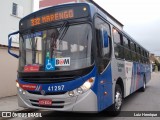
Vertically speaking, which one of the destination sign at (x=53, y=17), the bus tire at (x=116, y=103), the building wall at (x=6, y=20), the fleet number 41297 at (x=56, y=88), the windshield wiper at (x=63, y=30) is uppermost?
the building wall at (x=6, y=20)

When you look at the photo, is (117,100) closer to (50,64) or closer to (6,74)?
(50,64)

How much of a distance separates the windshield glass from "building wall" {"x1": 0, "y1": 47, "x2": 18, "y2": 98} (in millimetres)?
5215

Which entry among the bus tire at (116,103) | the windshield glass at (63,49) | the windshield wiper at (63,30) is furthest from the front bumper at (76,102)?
the bus tire at (116,103)

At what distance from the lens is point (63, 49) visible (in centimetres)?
614

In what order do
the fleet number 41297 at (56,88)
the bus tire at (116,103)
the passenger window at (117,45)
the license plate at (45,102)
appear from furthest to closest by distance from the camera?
the passenger window at (117,45) < the bus tire at (116,103) < the license plate at (45,102) < the fleet number 41297 at (56,88)

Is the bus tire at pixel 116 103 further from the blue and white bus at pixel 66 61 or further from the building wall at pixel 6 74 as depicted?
the building wall at pixel 6 74

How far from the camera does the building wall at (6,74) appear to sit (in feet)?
37.3

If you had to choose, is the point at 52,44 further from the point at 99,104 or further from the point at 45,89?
the point at 99,104

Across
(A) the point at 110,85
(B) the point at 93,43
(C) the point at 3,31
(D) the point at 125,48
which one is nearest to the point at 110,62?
(A) the point at 110,85

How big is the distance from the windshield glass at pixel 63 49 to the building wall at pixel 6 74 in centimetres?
522

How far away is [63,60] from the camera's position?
→ 6043mm

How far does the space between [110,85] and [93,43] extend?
154 centimetres

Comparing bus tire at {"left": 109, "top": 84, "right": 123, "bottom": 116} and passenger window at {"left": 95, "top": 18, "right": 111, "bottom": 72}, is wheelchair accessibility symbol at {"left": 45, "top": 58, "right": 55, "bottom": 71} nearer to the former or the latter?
passenger window at {"left": 95, "top": 18, "right": 111, "bottom": 72}

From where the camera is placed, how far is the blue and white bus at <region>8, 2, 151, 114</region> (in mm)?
5887
